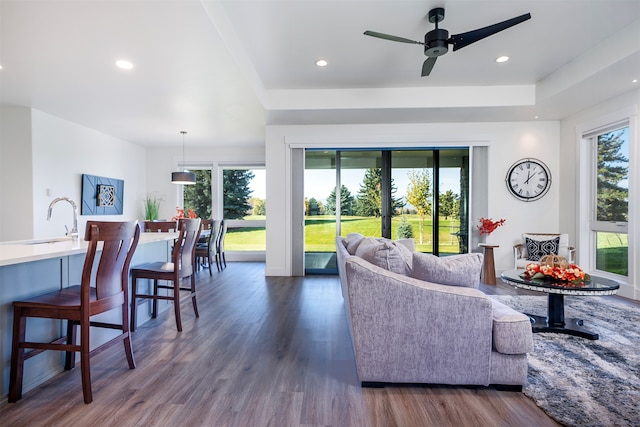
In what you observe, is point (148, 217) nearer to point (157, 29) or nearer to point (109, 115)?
point (109, 115)

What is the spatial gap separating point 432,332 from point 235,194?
637 cm

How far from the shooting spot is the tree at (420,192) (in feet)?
18.4

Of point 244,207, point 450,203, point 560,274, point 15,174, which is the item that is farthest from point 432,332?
point 244,207

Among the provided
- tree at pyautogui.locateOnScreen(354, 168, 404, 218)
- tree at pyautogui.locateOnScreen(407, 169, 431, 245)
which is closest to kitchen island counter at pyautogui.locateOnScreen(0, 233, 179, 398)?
tree at pyautogui.locateOnScreen(354, 168, 404, 218)

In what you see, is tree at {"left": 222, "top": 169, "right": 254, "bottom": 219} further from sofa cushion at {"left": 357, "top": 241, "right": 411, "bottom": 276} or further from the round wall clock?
sofa cushion at {"left": 357, "top": 241, "right": 411, "bottom": 276}

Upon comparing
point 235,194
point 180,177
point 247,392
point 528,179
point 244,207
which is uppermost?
point 180,177

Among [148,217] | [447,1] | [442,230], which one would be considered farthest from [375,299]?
[148,217]

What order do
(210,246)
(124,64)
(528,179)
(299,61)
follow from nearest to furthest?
(124,64) < (299,61) < (528,179) < (210,246)

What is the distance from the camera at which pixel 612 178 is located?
429 centimetres

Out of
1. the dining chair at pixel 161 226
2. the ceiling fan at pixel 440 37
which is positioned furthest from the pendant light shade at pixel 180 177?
the ceiling fan at pixel 440 37

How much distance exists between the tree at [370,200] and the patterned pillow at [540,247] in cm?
205

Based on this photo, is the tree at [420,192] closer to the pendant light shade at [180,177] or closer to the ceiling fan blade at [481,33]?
the ceiling fan blade at [481,33]

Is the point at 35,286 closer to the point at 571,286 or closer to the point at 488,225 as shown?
the point at 571,286

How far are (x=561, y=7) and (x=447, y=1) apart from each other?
3.45 feet
